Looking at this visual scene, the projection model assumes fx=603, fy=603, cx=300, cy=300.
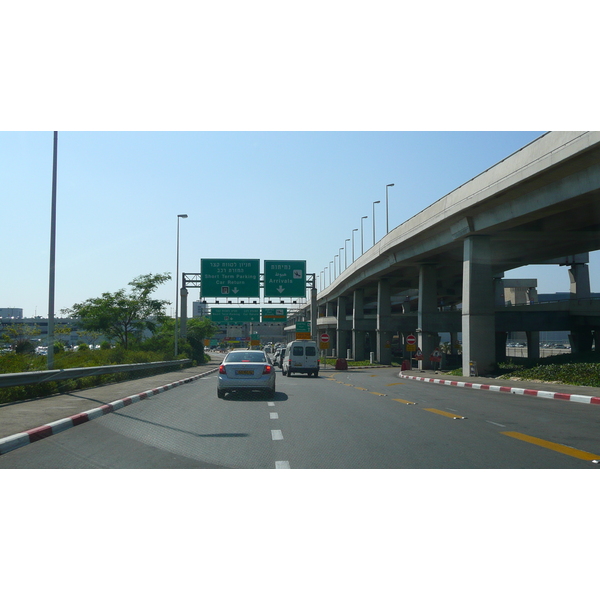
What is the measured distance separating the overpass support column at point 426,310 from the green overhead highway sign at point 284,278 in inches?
366

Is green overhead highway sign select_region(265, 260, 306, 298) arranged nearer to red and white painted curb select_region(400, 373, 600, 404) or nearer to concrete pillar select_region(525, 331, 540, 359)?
red and white painted curb select_region(400, 373, 600, 404)

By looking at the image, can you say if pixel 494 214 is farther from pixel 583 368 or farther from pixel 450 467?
pixel 450 467

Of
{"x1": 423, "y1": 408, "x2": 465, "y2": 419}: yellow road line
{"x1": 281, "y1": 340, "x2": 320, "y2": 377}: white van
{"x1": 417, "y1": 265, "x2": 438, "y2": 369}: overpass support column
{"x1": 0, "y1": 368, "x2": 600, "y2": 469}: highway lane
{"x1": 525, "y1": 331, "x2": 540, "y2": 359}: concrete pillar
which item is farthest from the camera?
{"x1": 525, "y1": 331, "x2": 540, "y2": 359}: concrete pillar

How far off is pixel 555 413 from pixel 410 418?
3.90 meters

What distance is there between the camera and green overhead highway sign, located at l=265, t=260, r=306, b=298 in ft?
156

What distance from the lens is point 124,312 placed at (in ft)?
149

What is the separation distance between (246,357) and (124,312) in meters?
28.5

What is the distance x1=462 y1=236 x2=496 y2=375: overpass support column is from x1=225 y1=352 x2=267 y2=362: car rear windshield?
1551 cm

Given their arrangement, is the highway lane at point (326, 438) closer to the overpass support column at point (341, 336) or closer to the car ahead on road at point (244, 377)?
the car ahead on road at point (244, 377)

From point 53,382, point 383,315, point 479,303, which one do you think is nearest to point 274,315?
point 383,315

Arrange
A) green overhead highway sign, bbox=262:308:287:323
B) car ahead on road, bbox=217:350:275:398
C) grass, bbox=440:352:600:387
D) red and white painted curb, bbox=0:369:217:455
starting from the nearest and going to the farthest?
red and white painted curb, bbox=0:369:217:455 < car ahead on road, bbox=217:350:275:398 < grass, bbox=440:352:600:387 < green overhead highway sign, bbox=262:308:287:323

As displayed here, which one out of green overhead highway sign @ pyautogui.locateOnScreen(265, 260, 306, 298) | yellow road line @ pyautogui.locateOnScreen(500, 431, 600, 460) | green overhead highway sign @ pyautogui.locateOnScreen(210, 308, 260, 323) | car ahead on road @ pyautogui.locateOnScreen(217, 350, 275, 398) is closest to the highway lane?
yellow road line @ pyautogui.locateOnScreen(500, 431, 600, 460)
